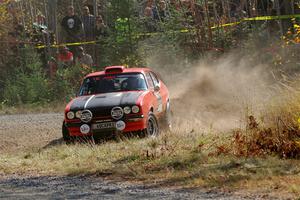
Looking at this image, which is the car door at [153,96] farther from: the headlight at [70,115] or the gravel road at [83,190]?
the gravel road at [83,190]

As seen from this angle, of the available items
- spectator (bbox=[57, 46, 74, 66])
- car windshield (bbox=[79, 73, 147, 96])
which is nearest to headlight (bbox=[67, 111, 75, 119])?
car windshield (bbox=[79, 73, 147, 96])

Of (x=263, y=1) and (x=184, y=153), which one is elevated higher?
(x=263, y=1)

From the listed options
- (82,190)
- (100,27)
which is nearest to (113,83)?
(82,190)

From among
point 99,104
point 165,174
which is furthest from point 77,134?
point 165,174

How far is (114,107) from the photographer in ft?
45.1

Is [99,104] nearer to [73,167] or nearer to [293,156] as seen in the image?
[73,167]

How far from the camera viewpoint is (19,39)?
28.8 m

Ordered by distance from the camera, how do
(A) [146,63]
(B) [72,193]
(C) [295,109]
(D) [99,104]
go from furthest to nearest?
(A) [146,63], (D) [99,104], (C) [295,109], (B) [72,193]

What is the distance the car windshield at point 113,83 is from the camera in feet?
49.0

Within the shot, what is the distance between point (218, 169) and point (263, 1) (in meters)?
18.4

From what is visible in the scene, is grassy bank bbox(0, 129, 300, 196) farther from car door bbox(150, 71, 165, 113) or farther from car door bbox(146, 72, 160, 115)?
car door bbox(150, 71, 165, 113)

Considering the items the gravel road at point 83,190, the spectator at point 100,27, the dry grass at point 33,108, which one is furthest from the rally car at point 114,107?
the spectator at point 100,27

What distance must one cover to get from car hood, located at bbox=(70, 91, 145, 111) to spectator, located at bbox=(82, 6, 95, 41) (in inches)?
531

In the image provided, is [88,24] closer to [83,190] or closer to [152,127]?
[152,127]
